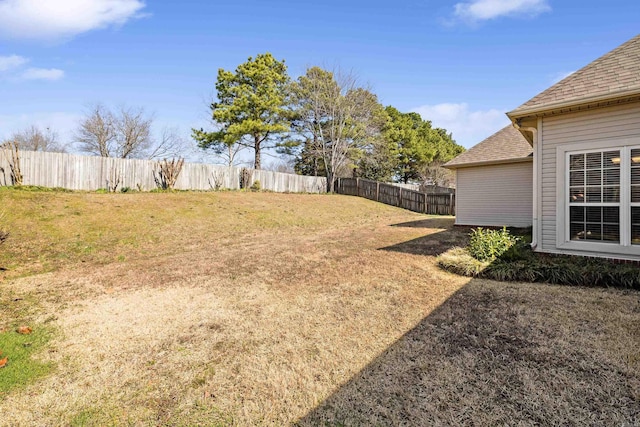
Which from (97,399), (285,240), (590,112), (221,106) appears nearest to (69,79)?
(221,106)

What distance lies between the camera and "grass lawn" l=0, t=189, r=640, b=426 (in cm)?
216

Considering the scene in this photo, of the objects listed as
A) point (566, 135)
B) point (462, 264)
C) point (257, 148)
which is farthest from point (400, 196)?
point (462, 264)

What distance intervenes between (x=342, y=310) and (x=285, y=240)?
18.5 ft

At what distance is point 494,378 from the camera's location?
2.47 meters

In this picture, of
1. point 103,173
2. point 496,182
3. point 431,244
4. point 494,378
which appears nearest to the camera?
point 494,378

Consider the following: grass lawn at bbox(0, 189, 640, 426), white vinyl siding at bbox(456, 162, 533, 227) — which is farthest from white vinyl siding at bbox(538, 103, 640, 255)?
white vinyl siding at bbox(456, 162, 533, 227)

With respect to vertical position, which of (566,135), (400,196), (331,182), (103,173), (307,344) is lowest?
(307,344)

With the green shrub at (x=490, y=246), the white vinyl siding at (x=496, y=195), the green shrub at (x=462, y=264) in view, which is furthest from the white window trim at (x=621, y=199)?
the white vinyl siding at (x=496, y=195)

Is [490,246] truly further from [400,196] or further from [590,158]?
[400,196]

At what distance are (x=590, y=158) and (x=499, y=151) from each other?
6.13 m

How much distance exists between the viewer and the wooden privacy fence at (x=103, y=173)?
1190 cm

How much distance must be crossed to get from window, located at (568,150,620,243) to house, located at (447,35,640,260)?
1 cm

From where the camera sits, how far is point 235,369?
2.69 m

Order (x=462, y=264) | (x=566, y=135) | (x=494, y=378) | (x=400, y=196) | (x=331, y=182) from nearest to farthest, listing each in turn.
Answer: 1. (x=494, y=378)
2. (x=462, y=264)
3. (x=566, y=135)
4. (x=400, y=196)
5. (x=331, y=182)
